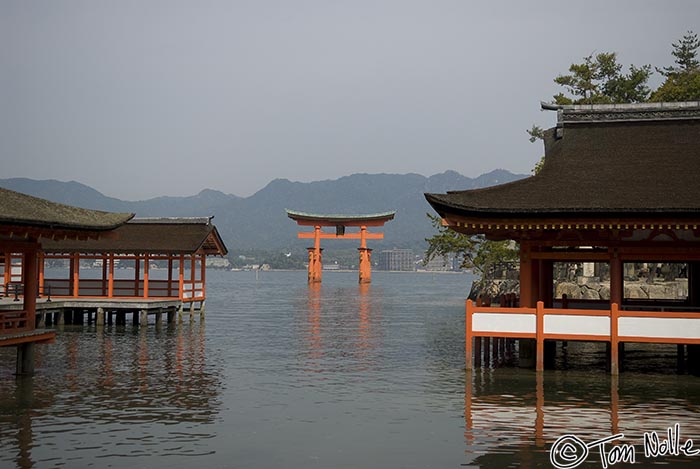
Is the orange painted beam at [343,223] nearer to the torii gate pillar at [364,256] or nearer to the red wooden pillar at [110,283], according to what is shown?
the torii gate pillar at [364,256]

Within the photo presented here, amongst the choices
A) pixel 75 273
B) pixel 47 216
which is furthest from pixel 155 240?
pixel 47 216

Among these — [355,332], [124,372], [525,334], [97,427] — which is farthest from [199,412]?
[355,332]

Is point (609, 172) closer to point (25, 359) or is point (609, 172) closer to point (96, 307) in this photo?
point (25, 359)

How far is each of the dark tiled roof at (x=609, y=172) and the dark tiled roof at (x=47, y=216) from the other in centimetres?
909

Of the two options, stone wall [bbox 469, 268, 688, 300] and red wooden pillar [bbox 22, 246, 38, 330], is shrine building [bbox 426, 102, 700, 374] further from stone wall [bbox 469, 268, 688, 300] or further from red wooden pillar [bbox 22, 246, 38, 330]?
stone wall [bbox 469, 268, 688, 300]

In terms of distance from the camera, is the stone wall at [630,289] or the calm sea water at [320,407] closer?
the calm sea water at [320,407]

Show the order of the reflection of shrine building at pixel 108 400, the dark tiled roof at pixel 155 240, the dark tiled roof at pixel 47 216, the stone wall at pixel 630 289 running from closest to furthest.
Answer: the reflection of shrine building at pixel 108 400 < the dark tiled roof at pixel 47 216 < the dark tiled roof at pixel 155 240 < the stone wall at pixel 630 289

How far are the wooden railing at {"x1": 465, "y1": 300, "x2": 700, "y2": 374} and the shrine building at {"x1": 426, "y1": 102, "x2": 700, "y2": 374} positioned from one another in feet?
0.09

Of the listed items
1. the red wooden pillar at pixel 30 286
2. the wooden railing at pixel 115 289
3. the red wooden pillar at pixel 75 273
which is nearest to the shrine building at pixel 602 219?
the red wooden pillar at pixel 30 286

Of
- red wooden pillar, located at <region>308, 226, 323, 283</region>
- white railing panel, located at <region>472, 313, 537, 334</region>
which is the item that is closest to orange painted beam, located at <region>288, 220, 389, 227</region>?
red wooden pillar, located at <region>308, 226, 323, 283</region>

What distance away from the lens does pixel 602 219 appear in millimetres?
21750

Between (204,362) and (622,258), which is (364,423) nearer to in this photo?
(622,258)

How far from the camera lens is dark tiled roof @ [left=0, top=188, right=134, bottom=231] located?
20500mm

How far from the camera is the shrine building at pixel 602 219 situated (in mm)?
21812
